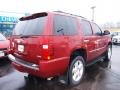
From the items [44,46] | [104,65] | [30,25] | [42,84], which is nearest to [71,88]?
[42,84]

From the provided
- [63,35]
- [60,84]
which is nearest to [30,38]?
[63,35]

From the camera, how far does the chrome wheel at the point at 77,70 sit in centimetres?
524

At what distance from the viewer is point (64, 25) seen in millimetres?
4809

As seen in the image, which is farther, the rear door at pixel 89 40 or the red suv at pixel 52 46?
the rear door at pixel 89 40

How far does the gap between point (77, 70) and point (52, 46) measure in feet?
5.08

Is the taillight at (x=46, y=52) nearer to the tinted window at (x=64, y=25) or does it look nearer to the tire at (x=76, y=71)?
the tinted window at (x=64, y=25)

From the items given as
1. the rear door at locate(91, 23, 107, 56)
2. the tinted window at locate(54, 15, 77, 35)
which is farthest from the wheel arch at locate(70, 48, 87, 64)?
the rear door at locate(91, 23, 107, 56)

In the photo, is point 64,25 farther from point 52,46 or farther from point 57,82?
point 57,82

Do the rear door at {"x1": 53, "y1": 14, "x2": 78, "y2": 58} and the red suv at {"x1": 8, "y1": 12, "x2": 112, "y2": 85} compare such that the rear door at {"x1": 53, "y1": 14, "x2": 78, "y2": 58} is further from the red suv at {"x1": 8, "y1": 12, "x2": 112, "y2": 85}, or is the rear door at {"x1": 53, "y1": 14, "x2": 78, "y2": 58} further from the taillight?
the taillight

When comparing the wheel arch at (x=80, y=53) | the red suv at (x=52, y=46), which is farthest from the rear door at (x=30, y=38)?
the wheel arch at (x=80, y=53)

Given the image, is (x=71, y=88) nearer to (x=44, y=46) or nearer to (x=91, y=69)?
(x=44, y=46)

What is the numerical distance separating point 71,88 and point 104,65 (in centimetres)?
323

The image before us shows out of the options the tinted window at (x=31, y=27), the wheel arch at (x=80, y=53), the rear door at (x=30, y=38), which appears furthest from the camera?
the wheel arch at (x=80, y=53)

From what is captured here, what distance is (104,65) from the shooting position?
7715 mm
